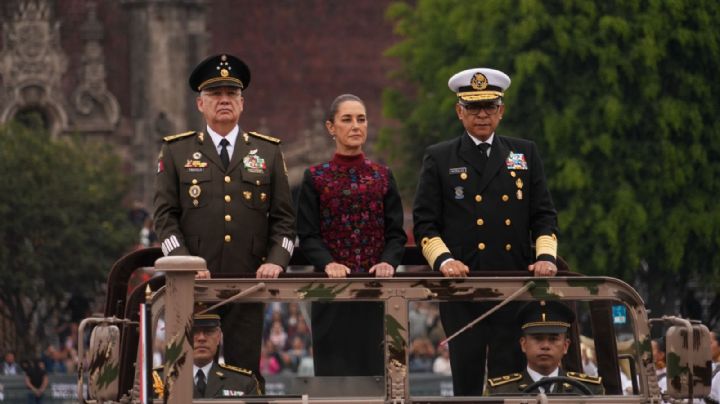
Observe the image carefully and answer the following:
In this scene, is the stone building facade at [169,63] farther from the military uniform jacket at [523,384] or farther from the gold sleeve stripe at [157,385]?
the gold sleeve stripe at [157,385]

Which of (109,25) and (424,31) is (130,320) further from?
(109,25)

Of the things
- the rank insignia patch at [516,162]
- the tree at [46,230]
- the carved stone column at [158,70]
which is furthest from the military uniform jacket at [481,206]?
the carved stone column at [158,70]

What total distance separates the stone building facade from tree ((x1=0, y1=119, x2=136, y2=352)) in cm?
962

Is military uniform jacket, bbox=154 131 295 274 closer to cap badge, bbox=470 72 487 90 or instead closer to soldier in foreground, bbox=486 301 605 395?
cap badge, bbox=470 72 487 90

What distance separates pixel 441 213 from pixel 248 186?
1096mm

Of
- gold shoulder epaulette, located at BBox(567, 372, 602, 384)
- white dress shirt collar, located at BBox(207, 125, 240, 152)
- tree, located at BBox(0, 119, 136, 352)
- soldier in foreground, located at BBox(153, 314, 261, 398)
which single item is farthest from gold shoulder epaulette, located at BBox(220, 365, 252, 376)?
tree, located at BBox(0, 119, 136, 352)

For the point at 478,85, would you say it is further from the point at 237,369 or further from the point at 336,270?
the point at 237,369

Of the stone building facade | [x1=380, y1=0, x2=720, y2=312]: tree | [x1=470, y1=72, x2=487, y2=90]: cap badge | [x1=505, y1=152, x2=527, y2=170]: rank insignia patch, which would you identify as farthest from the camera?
the stone building facade

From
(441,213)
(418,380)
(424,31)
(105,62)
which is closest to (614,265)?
(424,31)

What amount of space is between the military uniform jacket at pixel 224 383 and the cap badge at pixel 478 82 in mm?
2072

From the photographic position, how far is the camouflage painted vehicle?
9.74m

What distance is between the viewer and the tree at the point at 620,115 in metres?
34.9

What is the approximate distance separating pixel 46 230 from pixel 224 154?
27753 mm

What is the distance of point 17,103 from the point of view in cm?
4959
